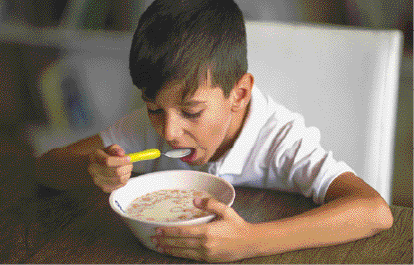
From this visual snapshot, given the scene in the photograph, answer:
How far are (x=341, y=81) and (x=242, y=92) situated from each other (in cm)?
30

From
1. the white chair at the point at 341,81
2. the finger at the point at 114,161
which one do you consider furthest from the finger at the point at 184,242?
the white chair at the point at 341,81

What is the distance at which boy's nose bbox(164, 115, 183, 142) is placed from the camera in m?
A: 0.87

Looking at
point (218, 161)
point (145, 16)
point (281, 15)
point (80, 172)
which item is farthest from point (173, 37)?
point (281, 15)

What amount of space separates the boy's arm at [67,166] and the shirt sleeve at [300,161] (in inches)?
17.4

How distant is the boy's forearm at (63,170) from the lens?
975 mm

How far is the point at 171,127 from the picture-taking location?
875 mm

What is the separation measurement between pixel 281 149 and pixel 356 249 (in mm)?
354

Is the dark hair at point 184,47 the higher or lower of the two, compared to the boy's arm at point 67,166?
higher

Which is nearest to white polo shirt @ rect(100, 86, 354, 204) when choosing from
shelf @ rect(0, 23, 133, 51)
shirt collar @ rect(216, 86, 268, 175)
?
shirt collar @ rect(216, 86, 268, 175)

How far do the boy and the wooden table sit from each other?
0.09 ft

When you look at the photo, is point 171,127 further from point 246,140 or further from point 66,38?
point 66,38

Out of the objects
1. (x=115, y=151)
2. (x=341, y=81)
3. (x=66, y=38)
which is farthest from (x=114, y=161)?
(x=66, y=38)

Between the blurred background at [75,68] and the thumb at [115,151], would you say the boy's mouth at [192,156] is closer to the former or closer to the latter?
the thumb at [115,151]

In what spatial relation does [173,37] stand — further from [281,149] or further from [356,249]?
[356,249]
